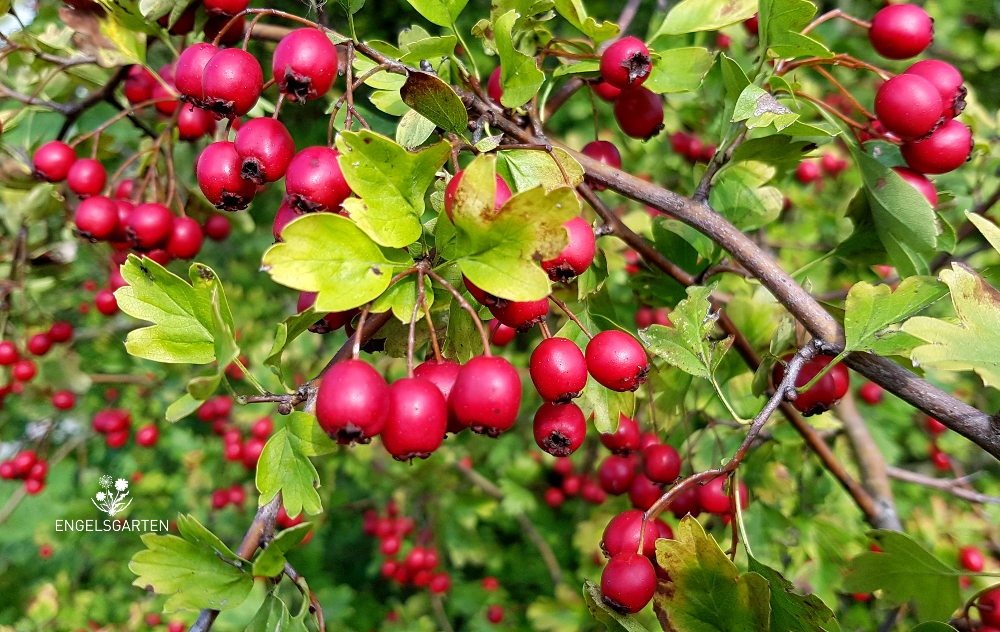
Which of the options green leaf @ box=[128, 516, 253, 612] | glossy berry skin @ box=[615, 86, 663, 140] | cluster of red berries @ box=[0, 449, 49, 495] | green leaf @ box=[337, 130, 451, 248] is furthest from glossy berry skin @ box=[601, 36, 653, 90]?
cluster of red berries @ box=[0, 449, 49, 495]

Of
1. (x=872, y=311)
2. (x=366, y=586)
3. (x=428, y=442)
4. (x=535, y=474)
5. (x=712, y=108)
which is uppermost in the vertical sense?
(x=872, y=311)

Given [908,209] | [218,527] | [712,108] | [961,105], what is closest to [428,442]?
[908,209]

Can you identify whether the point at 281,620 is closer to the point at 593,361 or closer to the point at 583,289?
the point at 593,361

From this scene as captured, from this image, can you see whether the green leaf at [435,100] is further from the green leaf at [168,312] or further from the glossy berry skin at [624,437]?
the glossy berry skin at [624,437]

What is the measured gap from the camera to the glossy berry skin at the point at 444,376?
0.97 m

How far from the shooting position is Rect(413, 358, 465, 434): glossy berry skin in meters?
0.97

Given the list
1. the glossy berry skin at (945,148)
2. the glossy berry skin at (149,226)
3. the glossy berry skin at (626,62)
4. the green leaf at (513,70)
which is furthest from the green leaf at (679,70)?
the glossy berry skin at (149,226)

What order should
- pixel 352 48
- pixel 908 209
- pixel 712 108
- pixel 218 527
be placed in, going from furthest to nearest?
pixel 218 527
pixel 712 108
pixel 908 209
pixel 352 48

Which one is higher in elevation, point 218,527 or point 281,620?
point 281,620

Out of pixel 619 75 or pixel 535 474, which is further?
pixel 535 474

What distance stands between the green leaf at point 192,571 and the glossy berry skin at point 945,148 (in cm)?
158

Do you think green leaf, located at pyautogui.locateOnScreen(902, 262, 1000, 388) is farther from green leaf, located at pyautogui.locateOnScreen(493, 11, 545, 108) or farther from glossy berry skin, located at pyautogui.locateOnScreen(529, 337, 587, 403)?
green leaf, located at pyautogui.locateOnScreen(493, 11, 545, 108)

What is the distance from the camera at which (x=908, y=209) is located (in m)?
1.24

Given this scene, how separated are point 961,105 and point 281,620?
1.71m
